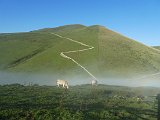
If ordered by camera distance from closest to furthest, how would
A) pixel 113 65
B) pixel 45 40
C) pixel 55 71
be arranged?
pixel 55 71 → pixel 113 65 → pixel 45 40

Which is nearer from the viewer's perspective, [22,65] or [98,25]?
[22,65]

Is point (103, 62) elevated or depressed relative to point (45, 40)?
depressed

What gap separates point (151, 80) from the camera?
9825cm

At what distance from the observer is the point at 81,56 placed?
399 feet

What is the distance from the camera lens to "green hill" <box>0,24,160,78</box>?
110 metres

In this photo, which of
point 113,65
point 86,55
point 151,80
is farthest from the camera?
point 86,55

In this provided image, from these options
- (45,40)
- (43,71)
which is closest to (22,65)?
(43,71)

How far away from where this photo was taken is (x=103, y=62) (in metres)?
116

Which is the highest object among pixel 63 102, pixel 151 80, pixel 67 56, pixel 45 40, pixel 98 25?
pixel 98 25

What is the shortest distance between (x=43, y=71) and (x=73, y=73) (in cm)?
1054

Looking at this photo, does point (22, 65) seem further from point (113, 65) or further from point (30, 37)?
point (30, 37)

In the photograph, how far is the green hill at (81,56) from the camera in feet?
359

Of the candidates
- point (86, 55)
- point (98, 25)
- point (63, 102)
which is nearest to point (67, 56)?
point (86, 55)

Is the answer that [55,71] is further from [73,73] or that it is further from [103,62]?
[103,62]
